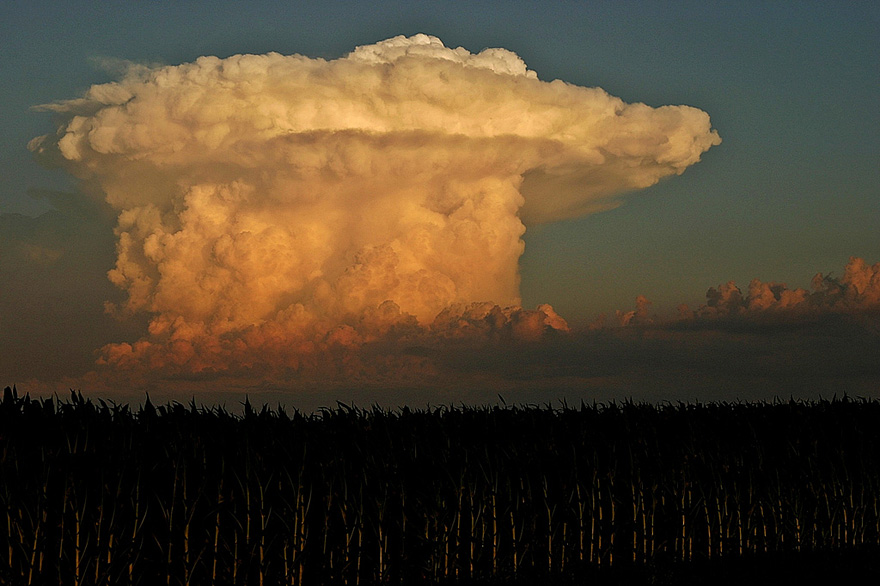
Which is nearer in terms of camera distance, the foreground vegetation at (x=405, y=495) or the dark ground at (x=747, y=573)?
the foreground vegetation at (x=405, y=495)

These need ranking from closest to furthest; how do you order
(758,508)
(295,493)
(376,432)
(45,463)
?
(45,463) < (295,493) < (376,432) < (758,508)

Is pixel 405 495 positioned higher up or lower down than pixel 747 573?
higher up

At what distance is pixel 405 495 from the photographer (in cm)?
1002

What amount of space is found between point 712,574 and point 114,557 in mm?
7287

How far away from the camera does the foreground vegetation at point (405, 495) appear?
8875mm

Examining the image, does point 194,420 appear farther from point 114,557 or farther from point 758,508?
point 758,508

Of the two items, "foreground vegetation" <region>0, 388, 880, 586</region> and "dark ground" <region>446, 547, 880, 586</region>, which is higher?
"foreground vegetation" <region>0, 388, 880, 586</region>

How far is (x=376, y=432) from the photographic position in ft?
35.8

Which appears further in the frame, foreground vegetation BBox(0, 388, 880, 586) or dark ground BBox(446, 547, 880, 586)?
dark ground BBox(446, 547, 880, 586)

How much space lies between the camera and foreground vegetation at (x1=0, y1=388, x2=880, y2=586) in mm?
8875

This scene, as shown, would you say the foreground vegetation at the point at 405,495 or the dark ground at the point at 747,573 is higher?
the foreground vegetation at the point at 405,495

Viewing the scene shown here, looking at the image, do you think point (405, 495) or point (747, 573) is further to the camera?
point (747, 573)

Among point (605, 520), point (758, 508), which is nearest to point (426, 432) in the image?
point (605, 520)

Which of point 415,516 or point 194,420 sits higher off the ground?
point 194,420
